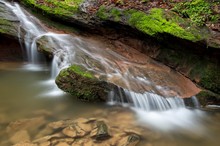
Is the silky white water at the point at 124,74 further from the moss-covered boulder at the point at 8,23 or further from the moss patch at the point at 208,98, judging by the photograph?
the moss patch at the point at 208,98

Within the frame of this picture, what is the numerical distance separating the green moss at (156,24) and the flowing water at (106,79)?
911 millimetres

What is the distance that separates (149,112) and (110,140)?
1.63 m

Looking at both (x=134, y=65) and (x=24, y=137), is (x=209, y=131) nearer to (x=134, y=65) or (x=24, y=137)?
(x=134, y=65)

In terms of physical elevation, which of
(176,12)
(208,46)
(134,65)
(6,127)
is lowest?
(6,127)

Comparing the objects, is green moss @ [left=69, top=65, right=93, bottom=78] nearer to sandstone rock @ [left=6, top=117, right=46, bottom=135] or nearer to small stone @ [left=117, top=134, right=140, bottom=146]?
sandstone rock @ [left=6, top=117, right=46, bottom=135]

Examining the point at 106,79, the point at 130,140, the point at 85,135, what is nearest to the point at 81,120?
the point at 85,135

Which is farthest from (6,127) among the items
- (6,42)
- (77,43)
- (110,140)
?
(6,42)

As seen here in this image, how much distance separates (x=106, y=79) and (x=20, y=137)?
2.38 meters

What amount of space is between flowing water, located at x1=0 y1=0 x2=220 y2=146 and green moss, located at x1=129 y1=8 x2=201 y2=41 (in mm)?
911

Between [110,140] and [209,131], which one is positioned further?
[209,131]

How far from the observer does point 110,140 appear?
5270 mm

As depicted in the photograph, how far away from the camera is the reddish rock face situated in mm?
9148

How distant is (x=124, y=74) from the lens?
731cm

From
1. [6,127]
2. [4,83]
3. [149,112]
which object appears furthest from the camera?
[4,83]
